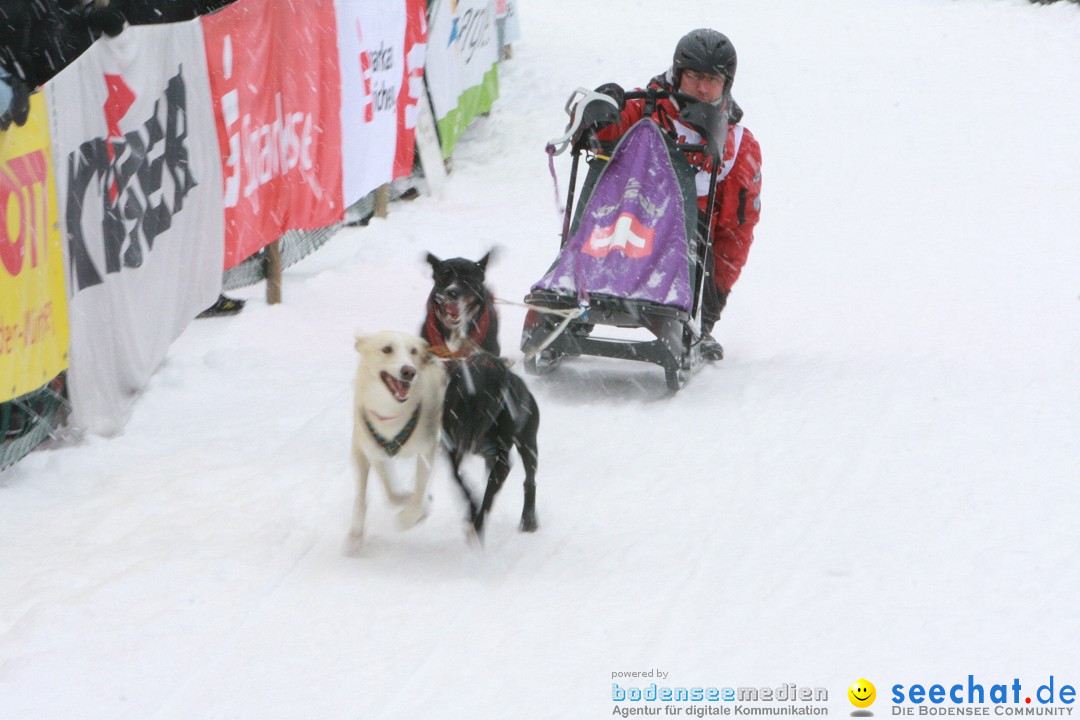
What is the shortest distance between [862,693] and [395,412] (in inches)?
73.6

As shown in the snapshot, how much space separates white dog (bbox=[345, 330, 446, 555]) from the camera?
176 inches

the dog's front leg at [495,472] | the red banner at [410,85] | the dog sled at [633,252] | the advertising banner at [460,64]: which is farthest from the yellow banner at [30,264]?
the advertising banner at [460,64]

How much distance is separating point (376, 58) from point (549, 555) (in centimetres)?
652

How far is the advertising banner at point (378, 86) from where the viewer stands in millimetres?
9648

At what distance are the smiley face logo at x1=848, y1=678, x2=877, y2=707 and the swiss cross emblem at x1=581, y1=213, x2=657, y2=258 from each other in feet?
11.4

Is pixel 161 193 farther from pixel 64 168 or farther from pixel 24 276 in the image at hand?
pixel 24 276

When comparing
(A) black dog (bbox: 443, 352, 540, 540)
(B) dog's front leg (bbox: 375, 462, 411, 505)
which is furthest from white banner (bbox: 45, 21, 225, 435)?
(A) black dog (bbox: 443, 352, 540, 540)

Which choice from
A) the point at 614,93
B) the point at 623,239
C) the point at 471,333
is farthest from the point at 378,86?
the point at 471,333

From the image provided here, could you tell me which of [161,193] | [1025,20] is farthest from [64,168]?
[1025,20]

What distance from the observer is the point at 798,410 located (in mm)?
6488

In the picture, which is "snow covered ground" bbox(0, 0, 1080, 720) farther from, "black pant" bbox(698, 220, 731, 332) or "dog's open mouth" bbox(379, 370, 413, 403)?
"dog's open mouth" bbox(379, 370, 413, 403)

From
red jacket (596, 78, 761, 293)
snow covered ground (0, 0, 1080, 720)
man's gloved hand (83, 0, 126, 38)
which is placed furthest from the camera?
red jacket (596, 78, 761, 293)

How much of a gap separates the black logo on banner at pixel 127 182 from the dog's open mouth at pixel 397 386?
6.24 feet

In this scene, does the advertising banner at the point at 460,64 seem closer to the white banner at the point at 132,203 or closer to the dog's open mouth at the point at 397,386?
the white banner at the point at 132,203
